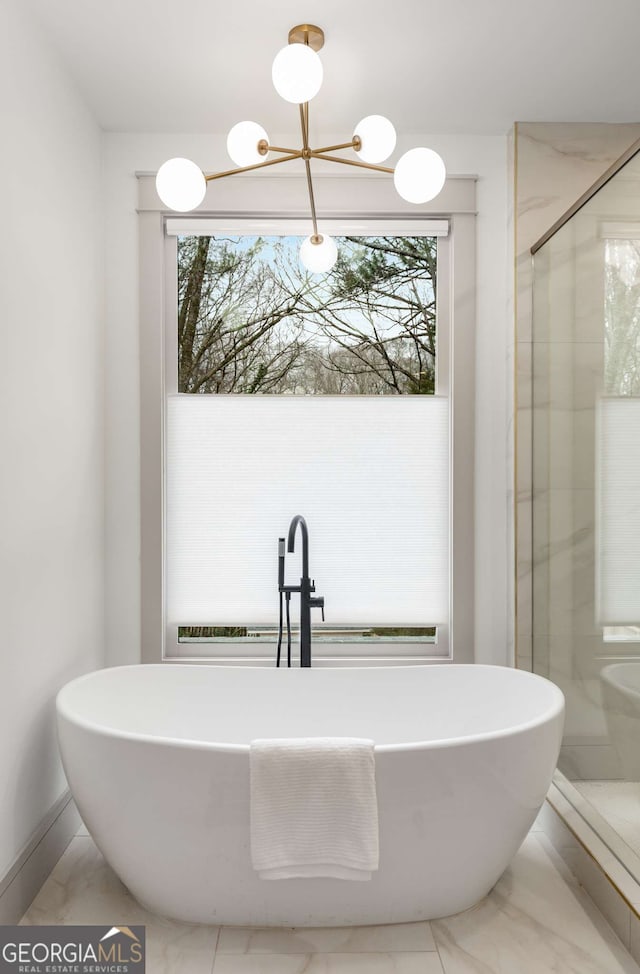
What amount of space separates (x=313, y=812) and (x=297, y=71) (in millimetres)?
1814

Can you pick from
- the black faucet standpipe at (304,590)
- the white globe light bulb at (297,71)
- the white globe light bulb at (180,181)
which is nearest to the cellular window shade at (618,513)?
the black faucet standpipe at (304,590)

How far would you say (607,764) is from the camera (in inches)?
85.7

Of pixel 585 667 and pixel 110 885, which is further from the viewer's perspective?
pixel 585 667

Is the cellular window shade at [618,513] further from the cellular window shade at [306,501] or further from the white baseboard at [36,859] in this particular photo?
the white baseboard at [36,859]

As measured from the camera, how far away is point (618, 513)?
2076 millimetres

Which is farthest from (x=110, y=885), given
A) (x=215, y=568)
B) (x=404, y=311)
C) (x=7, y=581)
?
(x=404, y=311)

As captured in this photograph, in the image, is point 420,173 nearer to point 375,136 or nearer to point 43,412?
point 375,136

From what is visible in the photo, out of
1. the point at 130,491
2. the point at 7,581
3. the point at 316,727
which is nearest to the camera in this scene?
the point at 7,581

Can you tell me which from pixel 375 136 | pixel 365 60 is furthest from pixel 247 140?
pixel 365 60

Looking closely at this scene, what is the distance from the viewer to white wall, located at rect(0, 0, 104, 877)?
2037 millimetres

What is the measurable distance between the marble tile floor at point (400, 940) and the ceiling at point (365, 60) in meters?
2.72

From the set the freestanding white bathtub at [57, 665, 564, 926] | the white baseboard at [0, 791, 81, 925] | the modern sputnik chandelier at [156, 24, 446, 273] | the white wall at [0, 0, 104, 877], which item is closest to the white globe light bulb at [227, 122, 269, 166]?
the modern sputnik chandelier at [156, 24, 446, 273]

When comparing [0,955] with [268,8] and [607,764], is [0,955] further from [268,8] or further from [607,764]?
[268,8]

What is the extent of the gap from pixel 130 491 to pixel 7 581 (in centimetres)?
94
